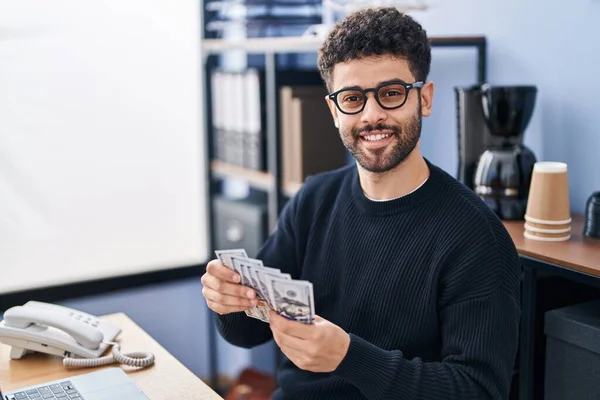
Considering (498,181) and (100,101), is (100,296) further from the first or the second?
Answer: (498,181)

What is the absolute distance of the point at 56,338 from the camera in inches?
61.1

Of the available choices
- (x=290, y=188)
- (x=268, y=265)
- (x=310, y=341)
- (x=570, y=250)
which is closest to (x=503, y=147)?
(x=570, y=250)

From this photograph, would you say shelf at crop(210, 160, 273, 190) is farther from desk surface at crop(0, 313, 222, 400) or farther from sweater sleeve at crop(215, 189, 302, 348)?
desk surface at crop(0, 313, 222, 400)

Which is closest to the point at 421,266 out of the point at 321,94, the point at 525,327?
the point at 525,327

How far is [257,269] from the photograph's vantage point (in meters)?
1.24

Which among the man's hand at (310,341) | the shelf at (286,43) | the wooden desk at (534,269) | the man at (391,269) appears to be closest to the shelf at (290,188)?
the shelf at (286,43)

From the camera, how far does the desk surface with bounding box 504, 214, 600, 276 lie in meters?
1.51

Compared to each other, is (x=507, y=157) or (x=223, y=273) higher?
(x=507, y=157)

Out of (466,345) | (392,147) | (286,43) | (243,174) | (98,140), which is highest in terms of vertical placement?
(286,43)

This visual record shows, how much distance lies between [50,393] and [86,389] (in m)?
0.06

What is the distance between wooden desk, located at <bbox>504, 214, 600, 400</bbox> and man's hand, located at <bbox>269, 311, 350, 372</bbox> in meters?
0.55

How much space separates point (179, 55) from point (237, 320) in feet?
5.47

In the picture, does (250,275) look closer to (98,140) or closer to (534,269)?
(534,269)

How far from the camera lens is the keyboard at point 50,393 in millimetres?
1360
